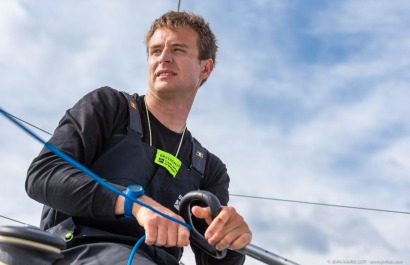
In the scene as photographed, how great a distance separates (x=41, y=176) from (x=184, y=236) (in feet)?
1.90

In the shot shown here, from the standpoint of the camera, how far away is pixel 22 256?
1.41m

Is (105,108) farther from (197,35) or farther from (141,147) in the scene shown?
(197,35)

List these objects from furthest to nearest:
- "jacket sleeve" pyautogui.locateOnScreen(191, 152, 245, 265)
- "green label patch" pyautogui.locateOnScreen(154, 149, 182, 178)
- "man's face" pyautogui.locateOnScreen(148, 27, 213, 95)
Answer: "man's face" pyautogui.locateOnScreen(148, 27, 213, 95), "jacket sleeve" pyautogui.locateOnScreen(191, 152, 245, 265), "green label patch" pyautogui.locateOnScreen(154, 149, 182, 178)

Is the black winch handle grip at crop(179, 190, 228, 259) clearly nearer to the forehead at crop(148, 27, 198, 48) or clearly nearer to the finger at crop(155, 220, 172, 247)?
the finger at crop(155, 220, 172, 247)

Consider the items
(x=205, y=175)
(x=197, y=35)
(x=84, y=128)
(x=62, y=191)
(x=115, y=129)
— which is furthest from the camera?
(x=197, y=35)

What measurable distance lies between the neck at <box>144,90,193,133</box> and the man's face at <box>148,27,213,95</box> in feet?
0.14

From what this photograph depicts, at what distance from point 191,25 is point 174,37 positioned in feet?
0.48

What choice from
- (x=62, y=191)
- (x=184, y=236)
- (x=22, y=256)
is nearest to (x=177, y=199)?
(x=62, y=191)

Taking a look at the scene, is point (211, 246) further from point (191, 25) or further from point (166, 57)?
point (191, 25)

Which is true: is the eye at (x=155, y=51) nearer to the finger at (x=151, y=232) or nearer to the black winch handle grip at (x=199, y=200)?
the black winch handle grip at (x=199, y=200)

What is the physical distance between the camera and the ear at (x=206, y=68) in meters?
2.87

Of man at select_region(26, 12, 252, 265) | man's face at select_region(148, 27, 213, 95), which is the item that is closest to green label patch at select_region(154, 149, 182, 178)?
man at select_region(26, 12, 252, 265)

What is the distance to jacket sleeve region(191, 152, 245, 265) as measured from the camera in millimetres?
2365

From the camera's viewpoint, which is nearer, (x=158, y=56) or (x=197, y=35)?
(x=158, y=56)
